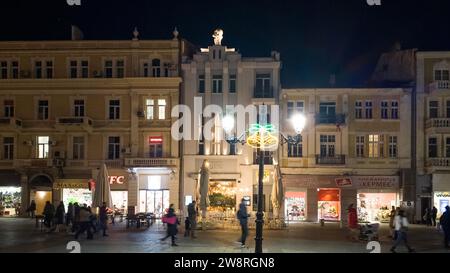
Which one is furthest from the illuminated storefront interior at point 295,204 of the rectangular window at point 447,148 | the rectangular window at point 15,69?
the rectangular window at point 15,69

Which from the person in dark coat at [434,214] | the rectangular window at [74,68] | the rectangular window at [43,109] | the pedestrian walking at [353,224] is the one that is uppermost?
the rectangular window at [74,68]

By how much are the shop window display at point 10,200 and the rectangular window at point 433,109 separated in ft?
99.6

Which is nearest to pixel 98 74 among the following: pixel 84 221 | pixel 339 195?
pixel 339 195

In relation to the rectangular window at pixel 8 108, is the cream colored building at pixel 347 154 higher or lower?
lower

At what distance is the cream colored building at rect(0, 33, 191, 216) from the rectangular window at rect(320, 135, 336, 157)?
36.1ft

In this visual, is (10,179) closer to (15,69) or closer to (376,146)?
(15,69)

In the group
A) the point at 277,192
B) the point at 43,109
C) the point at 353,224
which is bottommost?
the point at 353,224

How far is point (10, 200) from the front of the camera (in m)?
49.8

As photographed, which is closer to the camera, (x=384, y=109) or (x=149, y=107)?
(x=384, y=109)

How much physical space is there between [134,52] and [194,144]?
818 cm

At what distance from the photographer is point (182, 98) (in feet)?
161

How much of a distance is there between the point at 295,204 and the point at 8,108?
73.3ft

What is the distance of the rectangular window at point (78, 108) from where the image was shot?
50.0 metres

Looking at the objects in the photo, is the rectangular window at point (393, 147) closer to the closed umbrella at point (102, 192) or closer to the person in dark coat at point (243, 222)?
the closed umbrella at point (102, 192)
